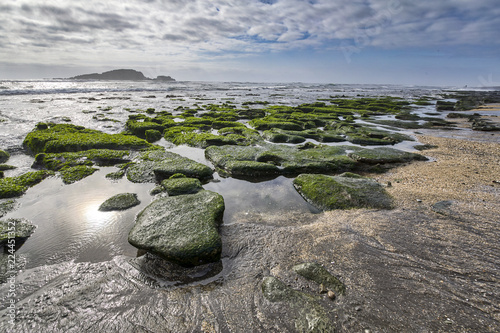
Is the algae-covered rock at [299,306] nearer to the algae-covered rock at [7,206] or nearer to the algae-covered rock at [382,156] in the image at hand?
the algae-covered rock at [7,206]

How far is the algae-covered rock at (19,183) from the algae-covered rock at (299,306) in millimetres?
8930

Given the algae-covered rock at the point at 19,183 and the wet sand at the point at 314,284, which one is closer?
the wet sand at the point at 314,284

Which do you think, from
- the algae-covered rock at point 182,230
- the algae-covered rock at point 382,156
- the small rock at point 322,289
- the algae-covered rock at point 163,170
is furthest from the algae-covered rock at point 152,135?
the small rock at point 322,289

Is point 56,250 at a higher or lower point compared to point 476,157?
lower

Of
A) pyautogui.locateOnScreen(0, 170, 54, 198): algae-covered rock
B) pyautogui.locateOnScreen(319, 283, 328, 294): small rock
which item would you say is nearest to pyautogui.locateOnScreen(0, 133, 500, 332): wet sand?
pyautogui.locateOnScreen(319, 283, 328, 294): small rock

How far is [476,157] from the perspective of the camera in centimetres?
1269

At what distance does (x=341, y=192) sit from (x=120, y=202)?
23.6 feet

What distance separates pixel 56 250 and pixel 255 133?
1397cm

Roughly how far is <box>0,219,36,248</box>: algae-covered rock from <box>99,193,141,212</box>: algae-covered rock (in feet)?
5.36

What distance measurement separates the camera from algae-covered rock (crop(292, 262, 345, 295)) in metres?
4.40

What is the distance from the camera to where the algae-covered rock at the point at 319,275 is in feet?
14.4

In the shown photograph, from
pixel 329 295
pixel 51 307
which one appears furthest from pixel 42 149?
pixel 329 295

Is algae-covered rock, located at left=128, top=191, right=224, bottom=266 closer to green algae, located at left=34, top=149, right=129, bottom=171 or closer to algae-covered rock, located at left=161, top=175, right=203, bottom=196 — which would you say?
algae-covered rock, located at left=161, top=175, right=203, bottom=196

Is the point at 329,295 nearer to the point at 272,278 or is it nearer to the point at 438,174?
the point at 272,278
